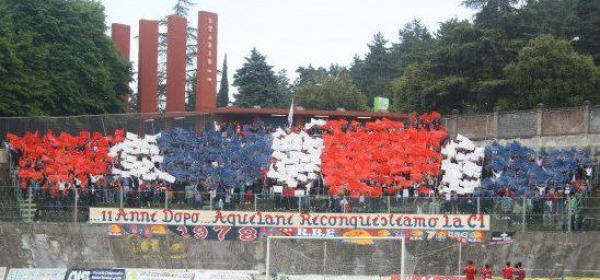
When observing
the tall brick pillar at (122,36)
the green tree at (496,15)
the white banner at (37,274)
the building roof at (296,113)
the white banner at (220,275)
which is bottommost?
the white banner at (37,274)

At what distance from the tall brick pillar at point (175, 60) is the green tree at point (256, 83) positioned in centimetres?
2493

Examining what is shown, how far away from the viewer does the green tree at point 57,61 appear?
49844 mm

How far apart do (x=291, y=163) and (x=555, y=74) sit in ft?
61.7

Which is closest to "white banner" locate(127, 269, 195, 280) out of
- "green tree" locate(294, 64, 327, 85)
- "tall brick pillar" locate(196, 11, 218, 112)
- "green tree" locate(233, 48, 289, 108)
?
"tall brick pillar" locate(196, 11, 218, 112)

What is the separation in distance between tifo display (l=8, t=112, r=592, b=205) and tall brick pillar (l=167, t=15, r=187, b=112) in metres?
13.4

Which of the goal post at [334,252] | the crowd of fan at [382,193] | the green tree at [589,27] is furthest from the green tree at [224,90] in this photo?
the goal post at [334,252]

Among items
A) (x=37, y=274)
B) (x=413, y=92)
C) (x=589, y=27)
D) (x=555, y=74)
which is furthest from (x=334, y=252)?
(x=589, y=27)

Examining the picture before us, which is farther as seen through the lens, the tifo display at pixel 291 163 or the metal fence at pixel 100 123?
the metal fence at pixel 100 123

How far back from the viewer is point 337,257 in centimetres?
3459

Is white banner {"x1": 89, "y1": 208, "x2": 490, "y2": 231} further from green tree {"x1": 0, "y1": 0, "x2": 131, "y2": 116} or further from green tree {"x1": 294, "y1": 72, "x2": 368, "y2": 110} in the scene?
green tree {"x1": 294, "y1": 72, "x2": 368, "y2": 110}

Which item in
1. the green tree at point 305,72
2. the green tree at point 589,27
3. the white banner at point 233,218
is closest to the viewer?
the white banner at point 233,218

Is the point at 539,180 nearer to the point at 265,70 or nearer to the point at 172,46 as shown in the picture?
the point at 172,46

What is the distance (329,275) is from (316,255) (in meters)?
1.78

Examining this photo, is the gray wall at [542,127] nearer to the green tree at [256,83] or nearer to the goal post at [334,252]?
the goal post at [334,252]
